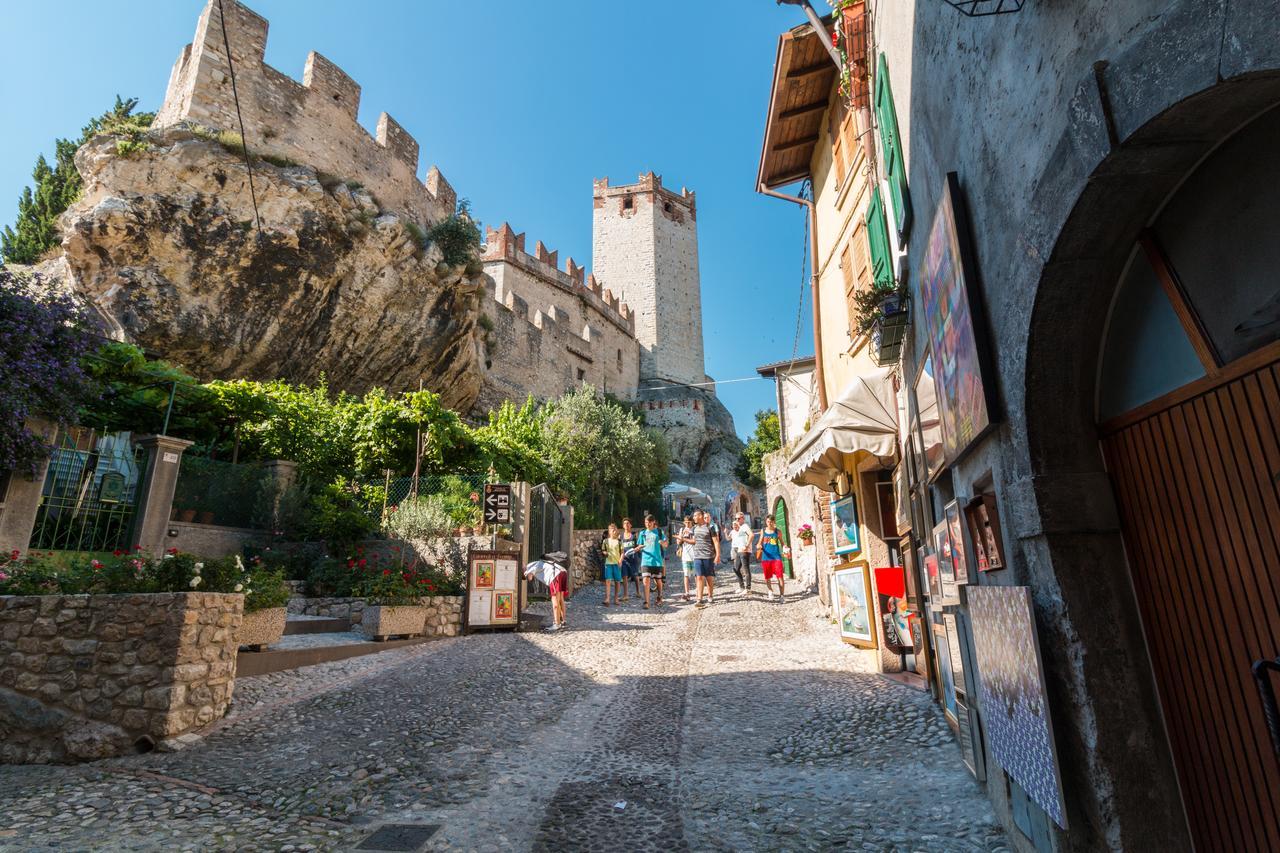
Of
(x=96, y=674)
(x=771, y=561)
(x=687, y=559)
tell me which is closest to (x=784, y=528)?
(x=771, y=561)

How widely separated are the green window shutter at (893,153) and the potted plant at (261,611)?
6.64 m

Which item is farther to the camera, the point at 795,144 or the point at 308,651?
the point at 795,144

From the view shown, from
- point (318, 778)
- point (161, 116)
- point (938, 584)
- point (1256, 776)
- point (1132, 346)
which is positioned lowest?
point (318, 778)

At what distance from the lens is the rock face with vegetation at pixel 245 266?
1309 cm

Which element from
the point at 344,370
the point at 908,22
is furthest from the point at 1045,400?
the point at 344,370

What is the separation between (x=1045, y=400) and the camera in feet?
8.02

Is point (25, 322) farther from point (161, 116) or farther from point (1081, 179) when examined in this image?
point (161, 116)

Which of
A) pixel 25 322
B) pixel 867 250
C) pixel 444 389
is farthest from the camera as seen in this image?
pixel 444 389

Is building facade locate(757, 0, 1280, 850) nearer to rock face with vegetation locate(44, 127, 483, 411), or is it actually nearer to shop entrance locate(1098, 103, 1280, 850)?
shop entrance locate(1098, 103, 1280, 850)

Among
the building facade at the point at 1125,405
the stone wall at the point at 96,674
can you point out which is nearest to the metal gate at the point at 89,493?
the stone wall at the point at 96,674

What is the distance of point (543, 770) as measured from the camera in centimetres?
412

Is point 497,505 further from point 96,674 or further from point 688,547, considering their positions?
point 96,674

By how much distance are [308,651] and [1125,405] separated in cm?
748

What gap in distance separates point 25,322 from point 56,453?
1.69 meters
